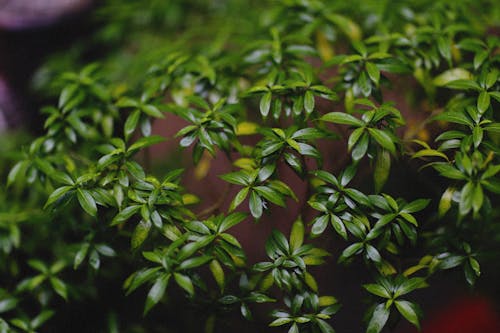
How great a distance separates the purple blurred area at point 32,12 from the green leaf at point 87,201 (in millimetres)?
1915

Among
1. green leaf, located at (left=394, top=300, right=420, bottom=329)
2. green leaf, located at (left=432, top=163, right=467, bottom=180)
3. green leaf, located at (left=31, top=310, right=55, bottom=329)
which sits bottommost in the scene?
green leaf, located at (left=31, top=310, right=55, bottom=329)

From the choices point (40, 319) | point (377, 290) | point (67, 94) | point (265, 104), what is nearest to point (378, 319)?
point (377, 290)

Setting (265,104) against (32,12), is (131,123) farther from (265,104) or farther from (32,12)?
(32,12)

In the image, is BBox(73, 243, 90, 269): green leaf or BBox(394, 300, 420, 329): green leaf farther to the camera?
BBox(73, 243, 90, 269): green leaf

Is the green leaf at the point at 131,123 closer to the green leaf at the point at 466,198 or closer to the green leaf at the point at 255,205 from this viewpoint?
the green leaf at the point at 255,205

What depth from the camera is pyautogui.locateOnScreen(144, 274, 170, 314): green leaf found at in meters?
1.65

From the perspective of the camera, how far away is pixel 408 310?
5.61ft

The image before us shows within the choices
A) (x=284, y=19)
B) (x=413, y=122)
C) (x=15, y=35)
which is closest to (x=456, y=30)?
(x=413, y=122)

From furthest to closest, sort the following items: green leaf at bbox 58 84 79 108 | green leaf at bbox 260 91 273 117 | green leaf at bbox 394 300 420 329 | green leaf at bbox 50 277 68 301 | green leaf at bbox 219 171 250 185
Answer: green leaf at bbox 58 84 79 108 < green leaf at bbox 50 277 68 301 < green leaf at bbox 260 91 273 117 < green leaf at bbox 219 171 250 185 < green leaf at bbox 394 300 420 329

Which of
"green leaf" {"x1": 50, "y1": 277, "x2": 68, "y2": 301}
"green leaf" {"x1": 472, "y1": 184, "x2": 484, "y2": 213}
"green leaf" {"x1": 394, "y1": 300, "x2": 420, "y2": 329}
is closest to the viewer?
"green leaf" {"x1": 472, "y1": 184, "x2": 484, "y2": 213}

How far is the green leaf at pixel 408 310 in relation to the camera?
1688 millimetres

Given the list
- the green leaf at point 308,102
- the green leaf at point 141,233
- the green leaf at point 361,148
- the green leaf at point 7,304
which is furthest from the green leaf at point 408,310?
the green leaf at point 7,304

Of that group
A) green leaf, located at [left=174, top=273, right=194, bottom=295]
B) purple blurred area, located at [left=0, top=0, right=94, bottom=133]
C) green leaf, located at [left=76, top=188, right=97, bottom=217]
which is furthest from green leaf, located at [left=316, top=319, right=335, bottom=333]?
purple blurred area, located at [left=0, top=0, right=94, bottom=133]

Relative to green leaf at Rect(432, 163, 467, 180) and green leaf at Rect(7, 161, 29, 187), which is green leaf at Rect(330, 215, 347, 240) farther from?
green leaf at Rect(7, 161, 29, 187)
